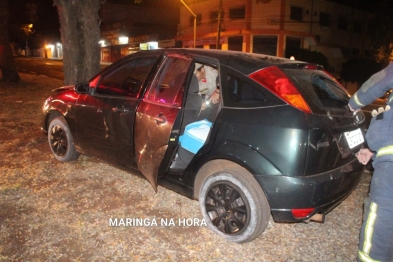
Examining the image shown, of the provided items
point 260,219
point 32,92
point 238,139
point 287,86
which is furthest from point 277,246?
point 32,92

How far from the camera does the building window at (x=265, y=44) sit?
2787 centimetres

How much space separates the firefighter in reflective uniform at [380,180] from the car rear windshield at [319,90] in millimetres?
313

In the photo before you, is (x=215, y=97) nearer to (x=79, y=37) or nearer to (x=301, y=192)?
(x=301, y=192)

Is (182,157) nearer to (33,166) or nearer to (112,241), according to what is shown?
(112,241)

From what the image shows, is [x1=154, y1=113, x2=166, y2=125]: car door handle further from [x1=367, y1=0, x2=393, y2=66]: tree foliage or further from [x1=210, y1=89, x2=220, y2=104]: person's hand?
[x1=367, y1=0, x2=393, y2=66]: tree foliage

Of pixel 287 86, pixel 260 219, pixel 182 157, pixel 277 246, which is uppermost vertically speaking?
pixel 287 86

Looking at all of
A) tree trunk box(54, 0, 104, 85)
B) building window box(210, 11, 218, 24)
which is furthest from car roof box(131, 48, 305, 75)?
building window box(210, 11, 218, 24)

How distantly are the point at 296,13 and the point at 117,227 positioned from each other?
29293 millimetres

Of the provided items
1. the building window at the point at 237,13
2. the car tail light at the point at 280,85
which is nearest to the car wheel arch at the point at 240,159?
the car tail light at the point at 280,85

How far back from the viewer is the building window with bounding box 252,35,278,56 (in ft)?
91.4

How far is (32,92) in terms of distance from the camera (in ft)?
39.6

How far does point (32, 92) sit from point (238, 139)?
11.7m

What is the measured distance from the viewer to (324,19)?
30.5 metres

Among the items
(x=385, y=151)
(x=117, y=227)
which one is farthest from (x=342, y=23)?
(x=117, y=227)
